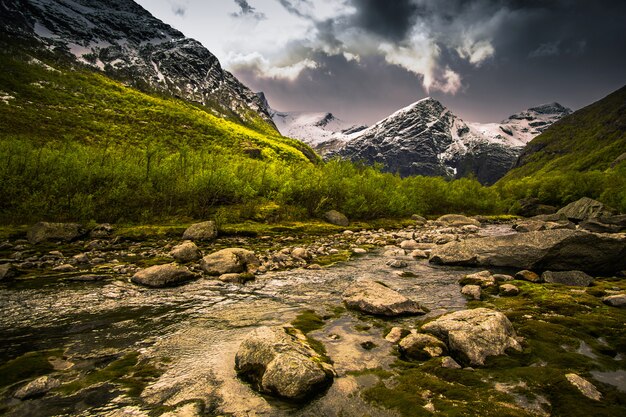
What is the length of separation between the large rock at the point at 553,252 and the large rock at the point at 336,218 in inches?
1010

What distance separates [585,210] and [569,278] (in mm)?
60557

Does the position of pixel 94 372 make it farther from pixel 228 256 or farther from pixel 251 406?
pixel 228 256

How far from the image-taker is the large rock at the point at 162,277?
15.6 metres

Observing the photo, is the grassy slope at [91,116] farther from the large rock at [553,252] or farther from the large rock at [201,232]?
the large rock at [553,252]

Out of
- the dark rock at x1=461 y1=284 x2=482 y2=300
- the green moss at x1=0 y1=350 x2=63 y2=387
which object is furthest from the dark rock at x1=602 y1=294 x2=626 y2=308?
the green moss at x1=0 y1=350 x2=63 y2=387

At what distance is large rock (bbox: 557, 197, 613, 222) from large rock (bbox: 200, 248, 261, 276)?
67.9 m

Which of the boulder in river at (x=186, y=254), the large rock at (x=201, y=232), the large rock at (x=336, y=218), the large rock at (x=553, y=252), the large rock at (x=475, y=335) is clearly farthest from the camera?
the large rock at (x=336, y=218)

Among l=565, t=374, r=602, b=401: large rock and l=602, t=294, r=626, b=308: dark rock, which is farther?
l=602, t=294, r=626, b=308: dark rock

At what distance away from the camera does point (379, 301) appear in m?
11.6

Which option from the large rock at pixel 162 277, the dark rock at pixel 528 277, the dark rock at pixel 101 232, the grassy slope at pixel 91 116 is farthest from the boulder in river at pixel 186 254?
the grassy slope at pixel 91 116

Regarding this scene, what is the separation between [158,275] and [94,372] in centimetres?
874

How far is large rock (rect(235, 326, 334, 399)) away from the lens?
21.3 ft

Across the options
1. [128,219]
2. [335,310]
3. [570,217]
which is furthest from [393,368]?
[570,217]

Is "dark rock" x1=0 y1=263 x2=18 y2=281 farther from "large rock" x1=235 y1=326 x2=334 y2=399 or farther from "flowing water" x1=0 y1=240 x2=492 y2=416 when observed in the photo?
"large rock" x1=235 y1=326 x2=334 y2=399
